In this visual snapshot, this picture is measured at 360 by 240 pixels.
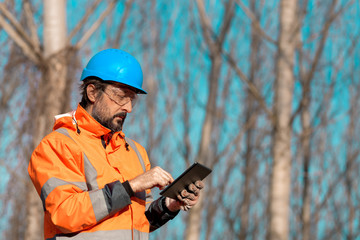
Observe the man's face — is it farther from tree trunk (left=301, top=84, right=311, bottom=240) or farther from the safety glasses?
tree trunk (left=301, top=84, right=311, bottom=240)

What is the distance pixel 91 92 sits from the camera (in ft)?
8.04

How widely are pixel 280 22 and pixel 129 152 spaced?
3959 millimetres

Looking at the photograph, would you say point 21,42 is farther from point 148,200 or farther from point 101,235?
point 101,235

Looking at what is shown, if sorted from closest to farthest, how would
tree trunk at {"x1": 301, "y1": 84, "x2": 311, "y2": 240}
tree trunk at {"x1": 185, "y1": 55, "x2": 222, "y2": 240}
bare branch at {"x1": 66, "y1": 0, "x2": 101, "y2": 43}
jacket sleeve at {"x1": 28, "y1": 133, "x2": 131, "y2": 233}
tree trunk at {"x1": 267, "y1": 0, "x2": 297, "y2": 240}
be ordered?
1. jacket sleeve at {"x1": 28, "y1": 133, "x2": 131, "y2": 233}
2. bare branch at {"x1": 66, "y1": 0, "x2": 101, "y2": 43}
3. tree trunk at {"x1": 267, "y1": 0, "x2": 297, "y2": 240}
4. tree trunk at {"x1": 185, "y1": 55, "x2": 222, "y2": 240}
5. tree trunk at {"x1": 301, "y1": 84, "x2": 311, "y2": 240}

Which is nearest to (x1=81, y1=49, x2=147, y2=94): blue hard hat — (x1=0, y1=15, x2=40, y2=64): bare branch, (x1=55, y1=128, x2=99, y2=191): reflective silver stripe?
(x1=55, y1=128, x2=99, y2=191): reflective silver stripe

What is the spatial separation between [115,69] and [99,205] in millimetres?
667

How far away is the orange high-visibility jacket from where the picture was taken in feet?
6.88

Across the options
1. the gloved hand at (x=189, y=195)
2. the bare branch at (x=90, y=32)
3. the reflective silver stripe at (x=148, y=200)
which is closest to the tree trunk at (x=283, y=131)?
the bare branch at (x=90, y=32)

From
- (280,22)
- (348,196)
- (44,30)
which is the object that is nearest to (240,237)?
(348,196)

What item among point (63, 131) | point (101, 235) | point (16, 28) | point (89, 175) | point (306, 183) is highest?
point (16, 28)

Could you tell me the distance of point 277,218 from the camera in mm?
5484

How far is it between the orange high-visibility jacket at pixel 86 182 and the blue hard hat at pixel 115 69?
193 millimetres

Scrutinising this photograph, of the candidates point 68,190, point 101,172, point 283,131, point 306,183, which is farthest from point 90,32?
point 306,183

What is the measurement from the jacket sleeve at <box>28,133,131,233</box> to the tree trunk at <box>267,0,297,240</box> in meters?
3.65
